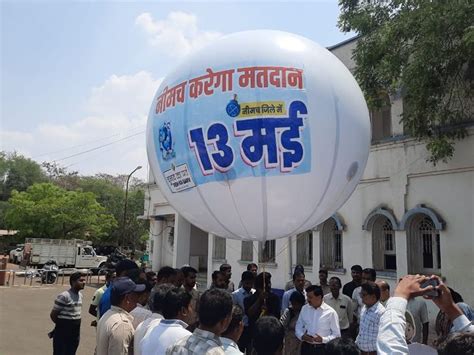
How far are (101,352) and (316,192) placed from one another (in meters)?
2.08

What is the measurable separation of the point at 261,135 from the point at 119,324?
5.89ft

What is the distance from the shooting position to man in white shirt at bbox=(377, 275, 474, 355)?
176 centimetres

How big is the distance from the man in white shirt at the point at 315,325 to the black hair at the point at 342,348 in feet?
7.07

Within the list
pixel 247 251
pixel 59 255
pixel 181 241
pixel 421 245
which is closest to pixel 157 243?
pixel 181 241

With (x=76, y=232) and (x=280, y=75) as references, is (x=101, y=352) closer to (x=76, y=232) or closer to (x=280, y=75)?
(x=280, y=75)

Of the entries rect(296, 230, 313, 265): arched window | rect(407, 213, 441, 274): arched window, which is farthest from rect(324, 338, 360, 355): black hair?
rect(296, 230, 313, 265): arched window

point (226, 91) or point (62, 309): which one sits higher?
point (226, 91)

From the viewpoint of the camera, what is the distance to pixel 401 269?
9.80 m

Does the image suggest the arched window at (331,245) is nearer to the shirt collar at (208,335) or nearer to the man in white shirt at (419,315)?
the man in white shirt at (419,315)

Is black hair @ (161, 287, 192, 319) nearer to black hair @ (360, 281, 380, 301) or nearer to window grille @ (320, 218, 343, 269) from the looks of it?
black hair @ (360, 281, 380, 301)

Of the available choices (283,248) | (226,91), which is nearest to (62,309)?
(226,91)

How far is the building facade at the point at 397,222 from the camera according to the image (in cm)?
886

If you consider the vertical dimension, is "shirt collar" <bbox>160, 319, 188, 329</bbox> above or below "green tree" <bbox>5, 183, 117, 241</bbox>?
below

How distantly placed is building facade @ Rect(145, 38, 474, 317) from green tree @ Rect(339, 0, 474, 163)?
2.51 feet
